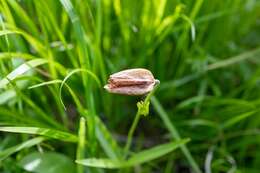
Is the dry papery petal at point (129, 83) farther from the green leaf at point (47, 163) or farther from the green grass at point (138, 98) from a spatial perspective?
the green leaf at point (47, 163)

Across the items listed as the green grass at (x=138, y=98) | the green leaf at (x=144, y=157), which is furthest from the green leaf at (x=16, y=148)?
the green leaf at (x=144, y=157)

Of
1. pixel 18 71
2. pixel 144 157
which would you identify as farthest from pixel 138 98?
pixel 18 71

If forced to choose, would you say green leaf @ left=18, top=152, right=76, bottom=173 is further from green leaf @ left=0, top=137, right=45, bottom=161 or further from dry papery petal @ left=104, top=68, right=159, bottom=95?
dry papery petal @ left=104, top=68, right=159, bottom=95

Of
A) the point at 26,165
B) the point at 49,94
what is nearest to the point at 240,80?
the point at 49,94

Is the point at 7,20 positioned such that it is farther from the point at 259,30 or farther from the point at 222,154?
the point at 259,30

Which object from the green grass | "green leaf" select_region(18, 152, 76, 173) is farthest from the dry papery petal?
"green leaf" select_region(18, 152, 76, 173)
